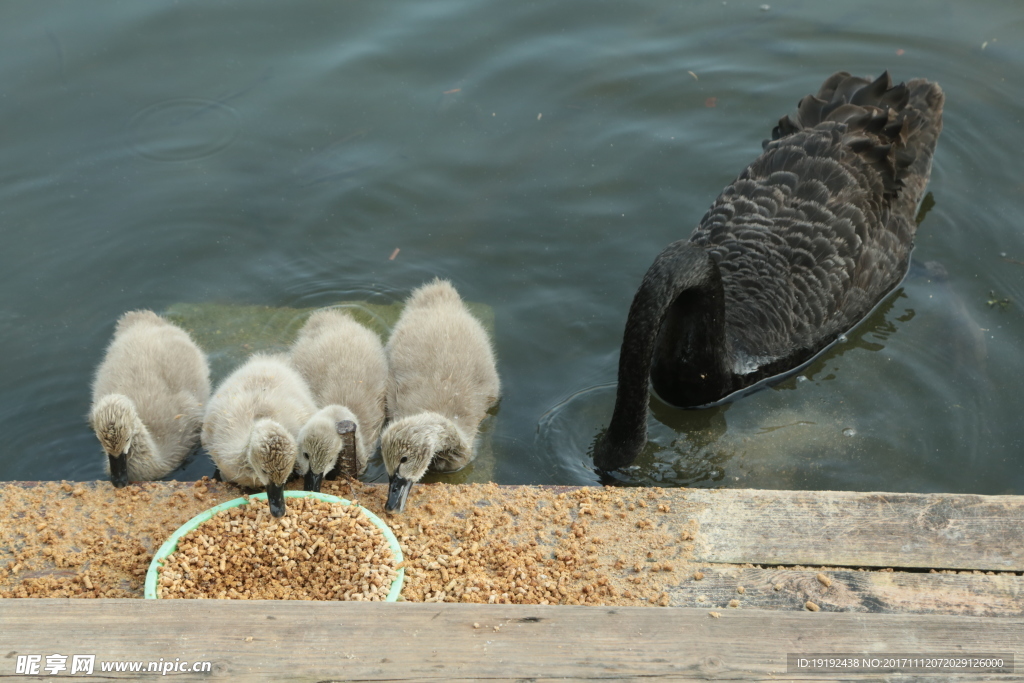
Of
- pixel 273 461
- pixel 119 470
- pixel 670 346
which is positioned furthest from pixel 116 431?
pixel 670 346

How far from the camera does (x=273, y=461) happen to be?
347 centimetres

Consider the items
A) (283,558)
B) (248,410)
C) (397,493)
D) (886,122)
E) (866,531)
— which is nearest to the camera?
(866,531)

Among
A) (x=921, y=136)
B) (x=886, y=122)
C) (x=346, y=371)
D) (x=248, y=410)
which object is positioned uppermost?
(x=886, y=122)

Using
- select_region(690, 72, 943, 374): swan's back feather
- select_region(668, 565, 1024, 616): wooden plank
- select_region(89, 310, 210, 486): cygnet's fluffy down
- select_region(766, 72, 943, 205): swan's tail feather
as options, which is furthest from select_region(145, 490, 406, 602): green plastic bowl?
select_region(766, 72, 943, 205): swan's tail feather

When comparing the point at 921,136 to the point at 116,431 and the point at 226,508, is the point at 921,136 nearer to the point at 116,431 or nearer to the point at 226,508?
the point at 226,508

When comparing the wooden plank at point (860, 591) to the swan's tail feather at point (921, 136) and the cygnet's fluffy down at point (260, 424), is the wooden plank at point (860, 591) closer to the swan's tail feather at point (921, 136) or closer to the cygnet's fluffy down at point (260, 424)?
the cygnet's fluffy down at point (260, 424)

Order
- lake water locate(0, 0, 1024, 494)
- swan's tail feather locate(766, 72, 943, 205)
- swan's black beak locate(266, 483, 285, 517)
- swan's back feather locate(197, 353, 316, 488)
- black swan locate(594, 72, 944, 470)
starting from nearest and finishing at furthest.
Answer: swan's black beak locate(266, 483, 285, 517) → swan's back feather locate(197, 353, 316, 488) → black swan locate(594, 72, 944, 470) → lake water locate(0, 0, 1024, 494) → swan's tail feather locate(766, 72, 943, 205)

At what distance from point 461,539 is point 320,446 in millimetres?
725

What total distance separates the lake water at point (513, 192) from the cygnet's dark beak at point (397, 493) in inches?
39.2

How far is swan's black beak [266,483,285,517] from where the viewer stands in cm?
348

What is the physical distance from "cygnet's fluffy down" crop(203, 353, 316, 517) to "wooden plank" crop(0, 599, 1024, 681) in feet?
2.58

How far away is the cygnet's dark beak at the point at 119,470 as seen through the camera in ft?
12.3

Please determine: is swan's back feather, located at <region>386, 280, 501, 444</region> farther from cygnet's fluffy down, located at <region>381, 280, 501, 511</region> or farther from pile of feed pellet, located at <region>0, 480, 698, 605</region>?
pile of feed pellet, located at <region>0, 480, 698, 605</region>

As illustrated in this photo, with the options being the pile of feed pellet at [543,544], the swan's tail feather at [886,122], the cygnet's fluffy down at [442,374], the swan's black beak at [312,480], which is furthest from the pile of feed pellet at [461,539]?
the swan's tail feather at [886,122]
